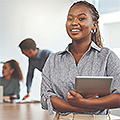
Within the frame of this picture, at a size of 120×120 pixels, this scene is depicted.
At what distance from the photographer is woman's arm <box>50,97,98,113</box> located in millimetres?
1179

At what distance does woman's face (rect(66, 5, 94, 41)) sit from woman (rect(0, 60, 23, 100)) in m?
4.54

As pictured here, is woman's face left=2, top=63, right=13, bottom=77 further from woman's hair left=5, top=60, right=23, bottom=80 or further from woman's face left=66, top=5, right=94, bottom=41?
woman's face left=66, top=5, right=94, bottom=41

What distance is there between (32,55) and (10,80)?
0.69 metres

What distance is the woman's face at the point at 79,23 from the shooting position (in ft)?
4.03

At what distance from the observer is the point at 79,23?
1.22 meters

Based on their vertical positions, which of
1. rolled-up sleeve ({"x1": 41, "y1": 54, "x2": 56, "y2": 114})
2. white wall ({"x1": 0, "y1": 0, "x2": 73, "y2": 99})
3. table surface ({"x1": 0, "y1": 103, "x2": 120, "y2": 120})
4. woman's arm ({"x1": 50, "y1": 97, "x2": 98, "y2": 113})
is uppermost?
white wall ({"x1": 0, "y1": 0, "x2": 73, "y2": 99})

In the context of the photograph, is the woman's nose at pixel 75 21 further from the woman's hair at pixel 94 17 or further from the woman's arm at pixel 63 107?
the woman's arm at pixel 63 107

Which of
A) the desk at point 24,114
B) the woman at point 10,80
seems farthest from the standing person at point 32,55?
the desk at point 24,114

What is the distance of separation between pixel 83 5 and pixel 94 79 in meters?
0.34

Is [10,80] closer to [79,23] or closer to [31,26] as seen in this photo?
[31,26]

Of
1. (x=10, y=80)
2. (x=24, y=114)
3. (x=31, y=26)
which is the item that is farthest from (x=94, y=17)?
(x=31, y=26)

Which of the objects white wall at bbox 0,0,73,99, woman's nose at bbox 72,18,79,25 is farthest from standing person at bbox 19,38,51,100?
woman's nose at bbox 72,18,79,25

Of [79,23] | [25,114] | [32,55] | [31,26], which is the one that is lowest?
[25,114]

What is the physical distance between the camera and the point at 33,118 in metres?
3.50
